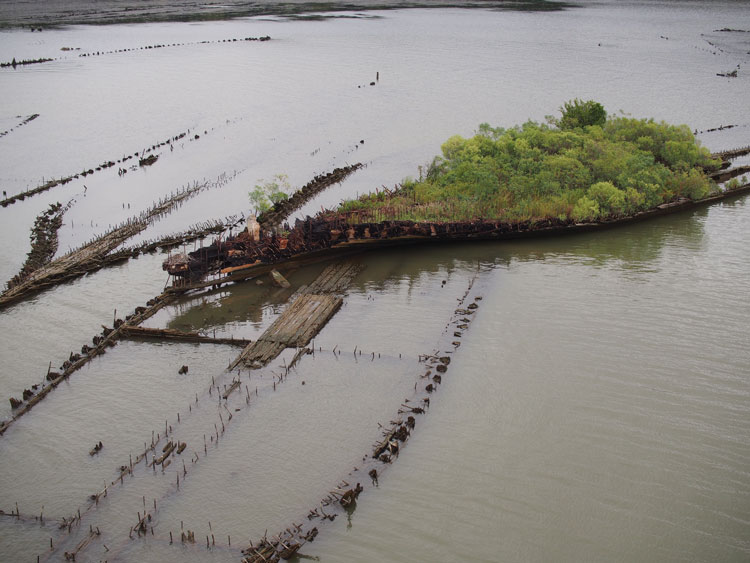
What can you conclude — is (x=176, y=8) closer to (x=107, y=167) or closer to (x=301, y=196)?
(x=107, y=167)

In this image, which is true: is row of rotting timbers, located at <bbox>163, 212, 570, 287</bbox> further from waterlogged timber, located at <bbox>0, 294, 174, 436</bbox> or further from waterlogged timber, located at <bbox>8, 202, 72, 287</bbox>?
waterlogged timber, located at <bbox>8, 202, 72, 287</bbox>

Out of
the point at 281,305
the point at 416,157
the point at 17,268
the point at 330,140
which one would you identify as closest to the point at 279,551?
the point at 281,305

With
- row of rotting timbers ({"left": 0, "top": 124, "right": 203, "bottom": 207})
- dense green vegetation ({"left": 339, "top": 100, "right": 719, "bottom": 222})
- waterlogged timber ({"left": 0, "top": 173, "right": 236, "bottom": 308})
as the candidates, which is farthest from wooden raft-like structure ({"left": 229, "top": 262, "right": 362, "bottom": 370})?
row of rotting timbers ({"left": 0, "top": 124, "right": 203, "bottom": 207})

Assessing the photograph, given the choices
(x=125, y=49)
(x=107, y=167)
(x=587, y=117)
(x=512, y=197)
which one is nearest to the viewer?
(x=512, y=197)

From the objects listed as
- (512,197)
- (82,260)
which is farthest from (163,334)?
(512,197)

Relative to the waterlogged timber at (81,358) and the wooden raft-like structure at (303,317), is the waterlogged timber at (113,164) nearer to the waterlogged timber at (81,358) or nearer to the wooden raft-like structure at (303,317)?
the waterlogged timber at (81,358)

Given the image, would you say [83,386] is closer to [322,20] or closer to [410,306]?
[410,306]
